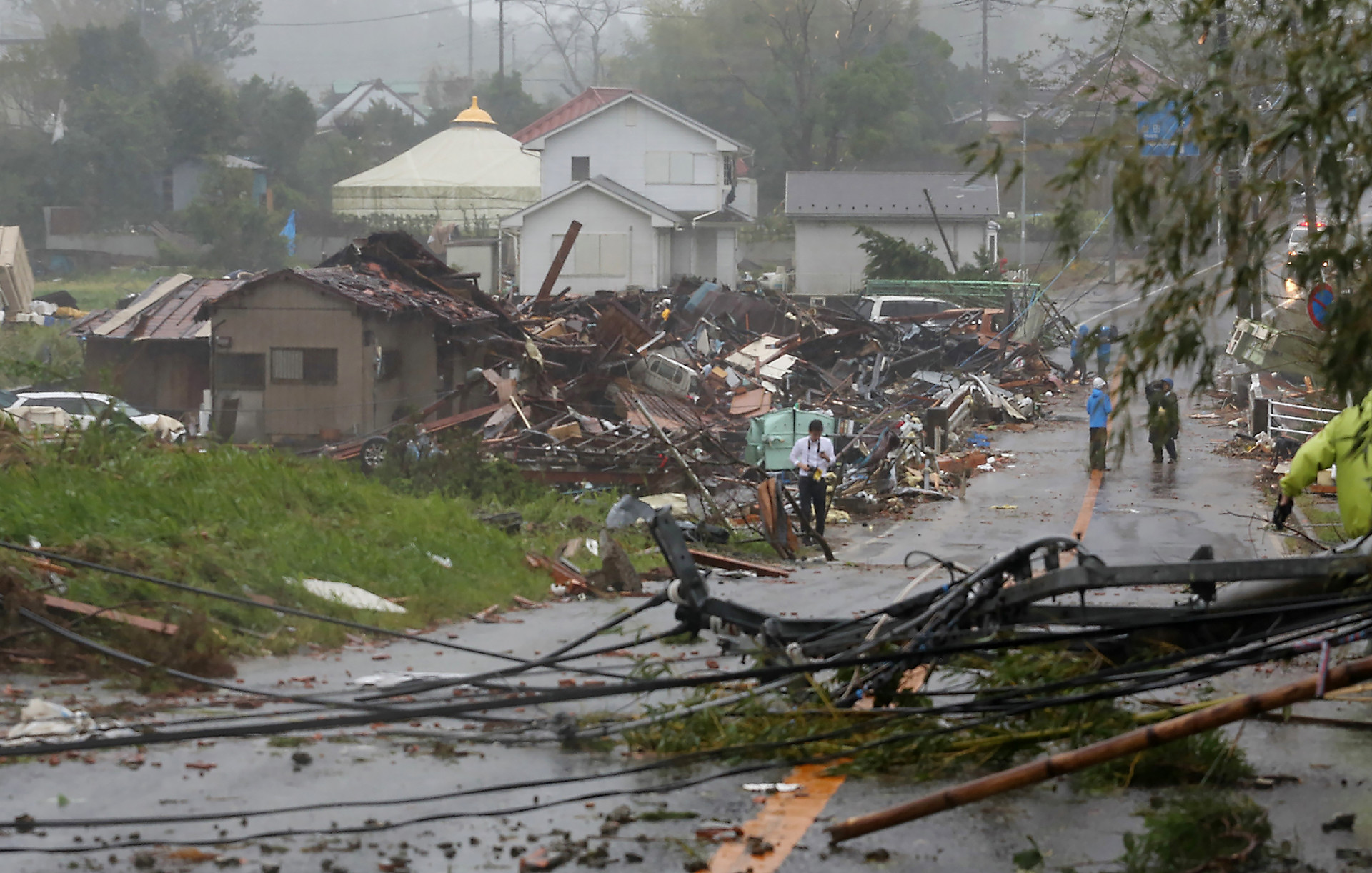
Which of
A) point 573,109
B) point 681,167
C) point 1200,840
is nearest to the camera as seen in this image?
point 1200,840

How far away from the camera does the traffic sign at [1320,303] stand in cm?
507

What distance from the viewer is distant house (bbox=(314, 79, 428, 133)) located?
8575 cm

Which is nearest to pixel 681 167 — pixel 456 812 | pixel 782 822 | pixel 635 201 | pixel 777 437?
pixel 635 201

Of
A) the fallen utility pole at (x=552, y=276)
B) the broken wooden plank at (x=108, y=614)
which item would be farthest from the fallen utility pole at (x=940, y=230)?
the broken wooden plank at (x=108, y=614)

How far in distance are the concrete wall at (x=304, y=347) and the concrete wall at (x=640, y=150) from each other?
30.9 m

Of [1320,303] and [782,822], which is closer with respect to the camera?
[782,822]

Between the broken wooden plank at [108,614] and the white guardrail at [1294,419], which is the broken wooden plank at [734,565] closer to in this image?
the broken wooden plank at [108,614]

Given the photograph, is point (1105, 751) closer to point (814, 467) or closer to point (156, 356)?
point (814, 467)

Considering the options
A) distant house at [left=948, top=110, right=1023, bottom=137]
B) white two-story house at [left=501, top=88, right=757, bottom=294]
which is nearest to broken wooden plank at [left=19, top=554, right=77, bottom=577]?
white two-story house at [left=501, top=88, right=757, bottom=294]

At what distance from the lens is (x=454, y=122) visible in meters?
66.8

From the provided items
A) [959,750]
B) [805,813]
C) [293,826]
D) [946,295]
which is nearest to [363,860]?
[293,826]

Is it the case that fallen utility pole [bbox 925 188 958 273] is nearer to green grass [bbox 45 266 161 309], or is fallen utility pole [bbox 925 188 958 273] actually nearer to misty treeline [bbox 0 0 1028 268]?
misty treeline [bbox 0 0 1028 268]

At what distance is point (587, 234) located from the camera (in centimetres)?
4872

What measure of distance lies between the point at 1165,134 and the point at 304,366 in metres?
20.4
